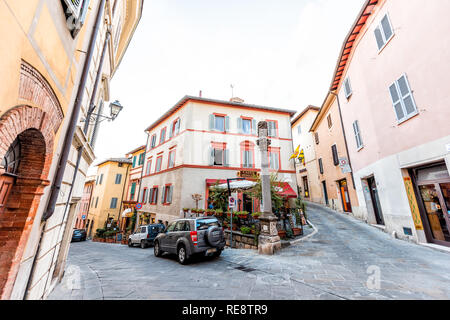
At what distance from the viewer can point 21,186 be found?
2.72 meters

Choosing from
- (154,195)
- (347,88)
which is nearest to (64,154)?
(347,88)

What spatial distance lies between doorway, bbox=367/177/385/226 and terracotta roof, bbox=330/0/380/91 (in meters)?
7.61

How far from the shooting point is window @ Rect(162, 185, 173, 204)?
16661mm

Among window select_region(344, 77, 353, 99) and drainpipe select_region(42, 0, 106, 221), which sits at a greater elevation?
window select_region(344, 77, 353, 99)

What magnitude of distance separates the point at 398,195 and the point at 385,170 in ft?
4.36

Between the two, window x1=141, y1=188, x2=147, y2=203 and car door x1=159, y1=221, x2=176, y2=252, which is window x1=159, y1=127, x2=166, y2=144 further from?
car door x1=159, y1=221, x2=176, y2=252

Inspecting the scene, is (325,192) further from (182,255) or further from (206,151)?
(182,255)

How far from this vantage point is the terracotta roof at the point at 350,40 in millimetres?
9684

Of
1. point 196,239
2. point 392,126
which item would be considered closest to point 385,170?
point 392,126

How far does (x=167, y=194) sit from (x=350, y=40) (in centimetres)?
1771

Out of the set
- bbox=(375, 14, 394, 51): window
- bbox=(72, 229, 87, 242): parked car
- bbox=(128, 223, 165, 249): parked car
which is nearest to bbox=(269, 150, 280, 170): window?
bbox=(375, 14, 394, 51): window

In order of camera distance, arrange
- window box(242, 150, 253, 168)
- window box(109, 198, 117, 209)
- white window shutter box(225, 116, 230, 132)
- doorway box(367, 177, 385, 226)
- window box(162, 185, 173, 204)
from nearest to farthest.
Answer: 1. doorway box(367, 177, 385, 226)
2. window box(162, 185, 173, 204)
3. window box(242, 150, 253, 168)
4. white window shutter box(225, 116, 230, 132)
5. window box(109, 198, 117, 209)
